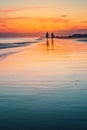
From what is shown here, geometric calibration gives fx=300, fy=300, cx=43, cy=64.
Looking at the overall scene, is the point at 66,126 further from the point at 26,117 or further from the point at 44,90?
the point at 44,90

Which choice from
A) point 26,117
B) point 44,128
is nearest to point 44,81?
point 26,117

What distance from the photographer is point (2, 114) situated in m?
5.66

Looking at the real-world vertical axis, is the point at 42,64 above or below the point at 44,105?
below

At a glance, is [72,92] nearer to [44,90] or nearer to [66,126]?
[44,90]

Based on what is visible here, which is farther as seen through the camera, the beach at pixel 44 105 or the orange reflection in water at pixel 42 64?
the orange reflection in water at pixel 42 64

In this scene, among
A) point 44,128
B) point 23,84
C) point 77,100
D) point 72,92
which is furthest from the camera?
point 23,84

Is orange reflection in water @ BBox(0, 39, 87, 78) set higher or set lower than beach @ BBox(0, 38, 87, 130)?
lower

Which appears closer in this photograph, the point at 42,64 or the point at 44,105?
the point at 44,105

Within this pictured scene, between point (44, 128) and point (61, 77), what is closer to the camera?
point (44, 128)

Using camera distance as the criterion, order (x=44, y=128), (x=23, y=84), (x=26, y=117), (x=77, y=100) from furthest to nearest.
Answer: (x=23, y=84), (x=77, y=100), (x=26, y=117), (x=44, y=128)

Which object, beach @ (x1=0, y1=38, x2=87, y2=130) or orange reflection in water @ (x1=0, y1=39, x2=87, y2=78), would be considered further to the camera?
orange reflection in water @ (x1=0, y1=39, x2=87, y2=78)

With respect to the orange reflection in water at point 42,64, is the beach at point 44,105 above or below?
above

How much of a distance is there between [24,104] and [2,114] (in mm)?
901

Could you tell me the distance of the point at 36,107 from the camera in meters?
6.24
